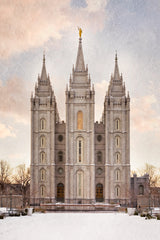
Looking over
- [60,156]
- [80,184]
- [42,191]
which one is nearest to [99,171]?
[80,184]

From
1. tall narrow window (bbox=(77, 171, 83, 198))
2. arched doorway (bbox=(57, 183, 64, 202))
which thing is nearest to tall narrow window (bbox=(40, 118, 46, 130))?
tall narrow window (bbox=(77, 171, 83, 198))

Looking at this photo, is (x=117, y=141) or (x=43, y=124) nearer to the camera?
(x=43, y=124)

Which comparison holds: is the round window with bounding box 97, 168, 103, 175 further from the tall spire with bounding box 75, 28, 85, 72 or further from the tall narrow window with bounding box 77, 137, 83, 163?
the tall spire with bounding box 75, 28, 85, 72

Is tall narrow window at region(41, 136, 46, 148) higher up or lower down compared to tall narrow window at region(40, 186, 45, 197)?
higher up

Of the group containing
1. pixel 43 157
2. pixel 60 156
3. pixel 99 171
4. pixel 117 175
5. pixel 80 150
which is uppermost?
pixel 80 150

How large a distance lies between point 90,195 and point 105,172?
204 inches

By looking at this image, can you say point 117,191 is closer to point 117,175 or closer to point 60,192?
point 117,175

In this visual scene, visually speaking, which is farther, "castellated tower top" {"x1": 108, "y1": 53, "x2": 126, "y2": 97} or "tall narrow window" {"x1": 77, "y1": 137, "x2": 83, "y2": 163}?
"castellated tower top" {"x1": 108, "y1": 53, "x2": 126, "y2": 97}

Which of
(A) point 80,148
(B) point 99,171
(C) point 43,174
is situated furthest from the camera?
(B) point 99,171

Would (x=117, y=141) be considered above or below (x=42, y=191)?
→ above

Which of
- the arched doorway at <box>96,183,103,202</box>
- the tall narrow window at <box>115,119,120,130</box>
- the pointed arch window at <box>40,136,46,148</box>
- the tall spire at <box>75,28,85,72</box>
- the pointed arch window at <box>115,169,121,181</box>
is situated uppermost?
the tall spire at <box>75,28,85,72</box>

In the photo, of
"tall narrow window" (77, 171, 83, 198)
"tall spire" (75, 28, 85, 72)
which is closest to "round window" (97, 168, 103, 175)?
"tall narrow window" (77, 171, 83, 198)

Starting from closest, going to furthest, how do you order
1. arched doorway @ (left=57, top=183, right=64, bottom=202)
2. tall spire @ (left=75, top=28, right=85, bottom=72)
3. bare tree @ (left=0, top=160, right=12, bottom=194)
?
arched doorway @ (left=57, top=183, right=64, bottom=202) → tall spire @ (left=75, top=28, right=85, bottom=72) → bare tree @ (left=0, top=160, right=12, bottom=194)

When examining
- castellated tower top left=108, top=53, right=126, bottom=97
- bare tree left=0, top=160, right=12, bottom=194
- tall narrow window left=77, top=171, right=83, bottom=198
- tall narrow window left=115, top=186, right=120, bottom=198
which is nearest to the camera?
tall narrow window left=77, top=171, right=83, bottom=198
